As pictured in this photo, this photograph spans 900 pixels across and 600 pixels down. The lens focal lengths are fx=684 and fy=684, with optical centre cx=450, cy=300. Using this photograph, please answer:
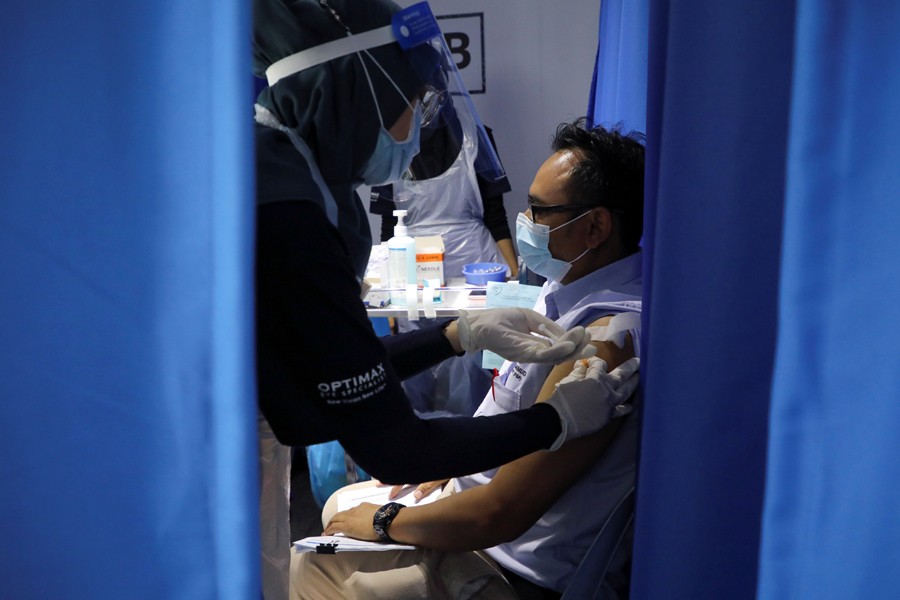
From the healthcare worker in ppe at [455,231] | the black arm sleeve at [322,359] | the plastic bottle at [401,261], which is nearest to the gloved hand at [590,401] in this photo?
the black arm sleeve at [322,359]

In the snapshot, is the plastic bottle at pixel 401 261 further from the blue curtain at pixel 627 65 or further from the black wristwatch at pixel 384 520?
the black wristwatch at pixel 384 520

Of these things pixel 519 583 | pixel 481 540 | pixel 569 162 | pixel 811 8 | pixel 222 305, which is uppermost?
pixel 811 8

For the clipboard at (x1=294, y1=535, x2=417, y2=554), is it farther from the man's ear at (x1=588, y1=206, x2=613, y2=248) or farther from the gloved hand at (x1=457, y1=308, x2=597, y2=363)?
the man's ear at (x1=588, y1=206, x2=613, y2=248)

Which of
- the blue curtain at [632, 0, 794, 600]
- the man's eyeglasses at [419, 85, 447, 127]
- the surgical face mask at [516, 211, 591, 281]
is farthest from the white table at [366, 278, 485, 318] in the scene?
the blue curtain at [632, 0, 794, 600]

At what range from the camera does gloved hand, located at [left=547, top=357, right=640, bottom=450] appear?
115 cm

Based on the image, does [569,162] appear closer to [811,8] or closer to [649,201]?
[649,201]

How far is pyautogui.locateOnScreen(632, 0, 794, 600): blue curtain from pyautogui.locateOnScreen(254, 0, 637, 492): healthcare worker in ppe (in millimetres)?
304

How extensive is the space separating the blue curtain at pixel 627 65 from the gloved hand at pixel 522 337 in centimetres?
55

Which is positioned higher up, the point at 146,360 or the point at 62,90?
the point at 62,90

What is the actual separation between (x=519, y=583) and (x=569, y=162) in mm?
893

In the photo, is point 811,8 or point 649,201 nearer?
point 811,8

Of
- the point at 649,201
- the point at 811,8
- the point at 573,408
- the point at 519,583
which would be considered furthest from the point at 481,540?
the point at 811,8

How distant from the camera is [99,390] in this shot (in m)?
0.62

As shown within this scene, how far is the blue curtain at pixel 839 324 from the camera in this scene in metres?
0.64
